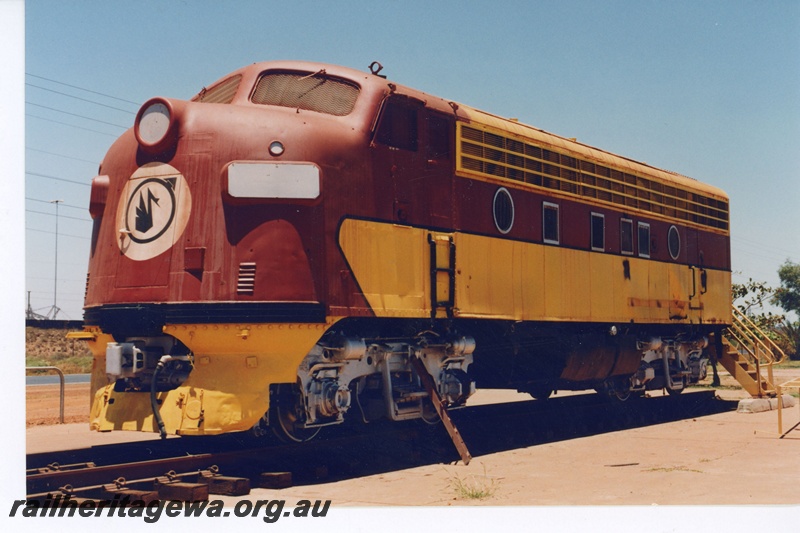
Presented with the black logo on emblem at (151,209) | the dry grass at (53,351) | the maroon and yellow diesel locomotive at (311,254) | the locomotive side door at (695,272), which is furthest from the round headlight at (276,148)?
the dry grass at (53,351)

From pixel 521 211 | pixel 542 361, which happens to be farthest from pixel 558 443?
pixel 521 211

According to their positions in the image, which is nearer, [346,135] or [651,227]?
[346,135]

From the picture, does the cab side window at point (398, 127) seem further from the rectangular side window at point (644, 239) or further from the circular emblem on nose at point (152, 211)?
the rectangular side window at point (644, 239)

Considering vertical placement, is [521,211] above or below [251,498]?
above

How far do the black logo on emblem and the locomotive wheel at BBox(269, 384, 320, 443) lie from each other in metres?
2.24

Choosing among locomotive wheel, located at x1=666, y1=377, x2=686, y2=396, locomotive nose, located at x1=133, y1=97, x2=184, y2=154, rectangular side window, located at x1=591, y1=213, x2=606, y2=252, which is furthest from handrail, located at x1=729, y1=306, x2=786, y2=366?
locomotive nose, located at x1=133, y1=97, x2=184, y2=154

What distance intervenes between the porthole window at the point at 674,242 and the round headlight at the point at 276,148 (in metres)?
10.4

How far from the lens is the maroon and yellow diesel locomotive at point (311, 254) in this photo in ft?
31.4

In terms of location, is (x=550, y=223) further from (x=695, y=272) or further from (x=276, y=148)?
(x=695, y=272)

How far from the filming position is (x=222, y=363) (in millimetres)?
9547

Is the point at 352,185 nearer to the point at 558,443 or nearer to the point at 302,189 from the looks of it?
the point at 302,189

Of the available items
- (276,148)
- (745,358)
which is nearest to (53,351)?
(745,358)

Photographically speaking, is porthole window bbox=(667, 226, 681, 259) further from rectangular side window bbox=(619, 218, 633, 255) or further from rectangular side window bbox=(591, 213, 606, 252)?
rectangular side window bbox=(591, 213, 606, 252)

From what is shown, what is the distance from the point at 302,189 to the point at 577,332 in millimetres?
6889
